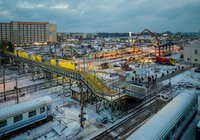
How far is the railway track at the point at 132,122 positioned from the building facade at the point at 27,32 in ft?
513

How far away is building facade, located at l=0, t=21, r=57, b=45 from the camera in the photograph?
15411 centimetres

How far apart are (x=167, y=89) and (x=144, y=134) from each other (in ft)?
70.7

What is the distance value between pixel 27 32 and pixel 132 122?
556 feet

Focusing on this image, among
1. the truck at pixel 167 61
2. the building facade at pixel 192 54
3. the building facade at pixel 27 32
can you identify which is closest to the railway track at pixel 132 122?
the truck at pixel 167 61

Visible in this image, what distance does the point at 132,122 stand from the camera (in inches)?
812

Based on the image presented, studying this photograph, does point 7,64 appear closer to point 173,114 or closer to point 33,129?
point 33,129

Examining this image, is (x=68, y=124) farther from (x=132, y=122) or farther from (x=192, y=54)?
(x=192, y=54)

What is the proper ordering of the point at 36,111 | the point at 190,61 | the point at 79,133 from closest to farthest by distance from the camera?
1. the point at 79,133
2. the point at 36,111
3. the point at 190,61

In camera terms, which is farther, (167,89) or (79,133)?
(167,89)

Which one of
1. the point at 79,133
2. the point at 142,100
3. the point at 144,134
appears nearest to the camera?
the point at 144,134

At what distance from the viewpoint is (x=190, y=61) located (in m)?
59.5

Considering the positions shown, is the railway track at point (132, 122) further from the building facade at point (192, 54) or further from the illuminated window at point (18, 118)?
the building facade at point (192, 54)

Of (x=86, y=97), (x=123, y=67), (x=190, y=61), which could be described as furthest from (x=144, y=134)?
(x=190, y=61)

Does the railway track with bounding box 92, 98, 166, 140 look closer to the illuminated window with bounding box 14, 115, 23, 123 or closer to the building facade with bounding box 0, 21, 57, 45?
the illuminated window with bounding box 14, 115, 23, 123
